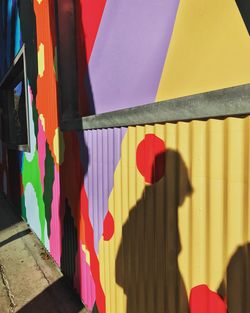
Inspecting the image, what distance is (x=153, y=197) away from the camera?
1.82 meters

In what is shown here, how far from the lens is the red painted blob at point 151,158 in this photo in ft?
5.77

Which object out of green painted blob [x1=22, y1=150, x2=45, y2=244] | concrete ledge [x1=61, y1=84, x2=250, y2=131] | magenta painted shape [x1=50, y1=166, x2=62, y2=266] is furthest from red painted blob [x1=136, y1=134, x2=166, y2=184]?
green painted blob [x1=22, y1=150, x2=45, y2=244]

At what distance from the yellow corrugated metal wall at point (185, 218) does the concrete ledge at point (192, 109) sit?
4 centimetres

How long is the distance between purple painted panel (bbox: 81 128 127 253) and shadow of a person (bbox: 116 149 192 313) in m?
0.41

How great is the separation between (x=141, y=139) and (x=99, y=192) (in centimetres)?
85

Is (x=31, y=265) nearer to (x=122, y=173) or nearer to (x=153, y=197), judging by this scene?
(x=122, y=173)

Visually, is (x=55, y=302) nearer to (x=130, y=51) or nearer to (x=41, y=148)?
(x=41, y=148)

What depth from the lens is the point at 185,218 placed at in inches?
62.2

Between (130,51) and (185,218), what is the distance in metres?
1.19

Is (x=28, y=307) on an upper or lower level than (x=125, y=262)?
lower

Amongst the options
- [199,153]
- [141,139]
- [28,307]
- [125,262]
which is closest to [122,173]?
[141,139]

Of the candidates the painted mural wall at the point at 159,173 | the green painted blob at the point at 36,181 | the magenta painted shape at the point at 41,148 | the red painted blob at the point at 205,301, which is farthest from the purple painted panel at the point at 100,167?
the green painted blob at the point at 36,181

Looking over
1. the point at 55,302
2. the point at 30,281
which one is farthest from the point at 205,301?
the point at 30,281

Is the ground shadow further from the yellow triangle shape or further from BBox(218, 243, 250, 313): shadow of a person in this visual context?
the yellow triangle shape
